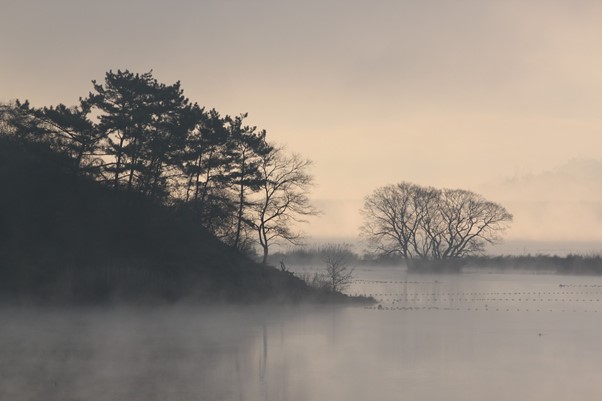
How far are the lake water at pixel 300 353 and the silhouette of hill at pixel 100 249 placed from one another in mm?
2835

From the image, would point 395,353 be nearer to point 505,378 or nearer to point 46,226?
point 505,378

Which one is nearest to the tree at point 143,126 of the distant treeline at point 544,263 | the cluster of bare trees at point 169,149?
the cluster of bare trees at point 169,149

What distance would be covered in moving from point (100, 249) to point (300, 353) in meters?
26.9

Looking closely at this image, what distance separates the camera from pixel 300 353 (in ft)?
→ 111

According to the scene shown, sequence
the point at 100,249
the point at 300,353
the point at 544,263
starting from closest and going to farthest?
the point at 300,353 → the point at 100,249 → the point at 544,263

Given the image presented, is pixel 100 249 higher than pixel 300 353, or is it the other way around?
pixel 100 249

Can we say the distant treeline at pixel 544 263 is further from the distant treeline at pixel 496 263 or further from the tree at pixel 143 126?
the tree at pixel 143 126

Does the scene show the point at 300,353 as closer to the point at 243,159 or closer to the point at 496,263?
the point at 243,159

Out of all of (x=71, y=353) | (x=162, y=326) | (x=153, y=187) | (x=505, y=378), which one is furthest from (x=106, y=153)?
(x=505, y=378)

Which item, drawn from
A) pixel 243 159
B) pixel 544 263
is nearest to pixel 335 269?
pixel 243 159

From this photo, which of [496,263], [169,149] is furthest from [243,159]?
[496,263]

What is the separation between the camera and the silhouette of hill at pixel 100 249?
5312 centimetres

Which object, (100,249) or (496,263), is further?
(496,263)

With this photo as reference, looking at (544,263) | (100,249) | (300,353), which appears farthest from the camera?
(544,263)
